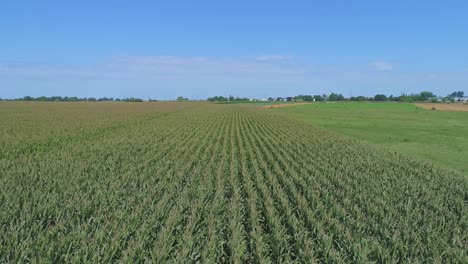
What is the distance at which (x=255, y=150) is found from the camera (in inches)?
827

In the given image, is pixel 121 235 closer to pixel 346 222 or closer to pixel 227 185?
pixel 346 222

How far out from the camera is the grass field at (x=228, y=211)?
625 cm

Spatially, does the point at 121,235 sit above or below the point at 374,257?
above

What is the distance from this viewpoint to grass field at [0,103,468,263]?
20.5ft

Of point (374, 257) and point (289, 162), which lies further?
point (289, 162)

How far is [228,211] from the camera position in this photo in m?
8.85

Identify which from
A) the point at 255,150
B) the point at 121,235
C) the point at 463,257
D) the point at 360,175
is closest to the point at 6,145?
the point at 255,150

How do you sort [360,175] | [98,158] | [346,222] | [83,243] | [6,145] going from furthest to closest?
[6,145], [98,158], [360,175], [346,222], [83,243]

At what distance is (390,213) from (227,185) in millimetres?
5423

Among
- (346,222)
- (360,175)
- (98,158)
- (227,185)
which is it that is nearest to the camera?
(346,222)

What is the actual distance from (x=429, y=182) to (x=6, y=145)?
73.4ft

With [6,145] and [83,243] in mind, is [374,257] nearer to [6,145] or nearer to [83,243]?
[83,243]

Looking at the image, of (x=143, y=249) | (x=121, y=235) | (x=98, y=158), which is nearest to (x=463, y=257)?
(x=143, y=249)

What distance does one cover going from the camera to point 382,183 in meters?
Answer: 12.1
